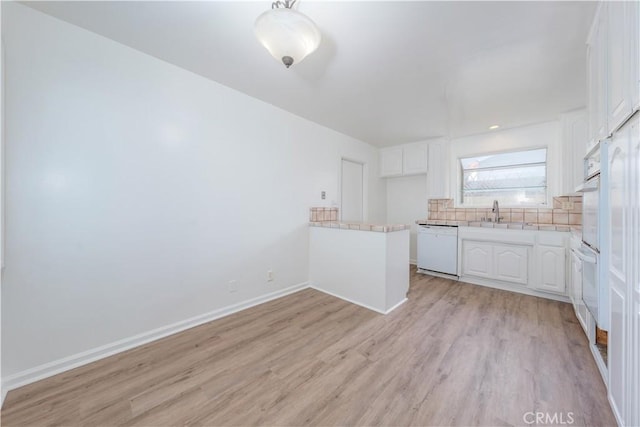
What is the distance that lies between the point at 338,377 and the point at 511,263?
9.51ft

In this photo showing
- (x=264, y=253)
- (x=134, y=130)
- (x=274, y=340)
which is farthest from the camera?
(x=264, y=253)

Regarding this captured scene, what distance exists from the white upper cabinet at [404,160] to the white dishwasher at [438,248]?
1.10 meters

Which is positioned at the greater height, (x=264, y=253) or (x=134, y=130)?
(x=134, y=130)

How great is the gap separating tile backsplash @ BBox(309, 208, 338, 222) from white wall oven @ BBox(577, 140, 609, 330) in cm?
259

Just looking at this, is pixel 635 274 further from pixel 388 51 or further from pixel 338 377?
pixel 388 51

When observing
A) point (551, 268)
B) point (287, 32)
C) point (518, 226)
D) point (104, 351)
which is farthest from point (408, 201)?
point (104, 351)

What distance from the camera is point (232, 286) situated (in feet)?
8.06

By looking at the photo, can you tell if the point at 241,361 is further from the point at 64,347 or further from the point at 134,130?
the point at 134,130

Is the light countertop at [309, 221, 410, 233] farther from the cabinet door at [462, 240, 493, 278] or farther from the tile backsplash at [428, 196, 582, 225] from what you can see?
the tile backsplash at [428, 196, 582, 225]

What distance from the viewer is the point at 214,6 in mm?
1444

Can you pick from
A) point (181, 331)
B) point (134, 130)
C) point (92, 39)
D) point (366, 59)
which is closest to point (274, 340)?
point (181, 331)

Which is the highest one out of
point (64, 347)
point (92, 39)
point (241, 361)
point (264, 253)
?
point (92, 39)

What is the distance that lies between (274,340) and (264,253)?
1024 millimetres

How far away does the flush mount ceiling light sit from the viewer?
1.29 metres
